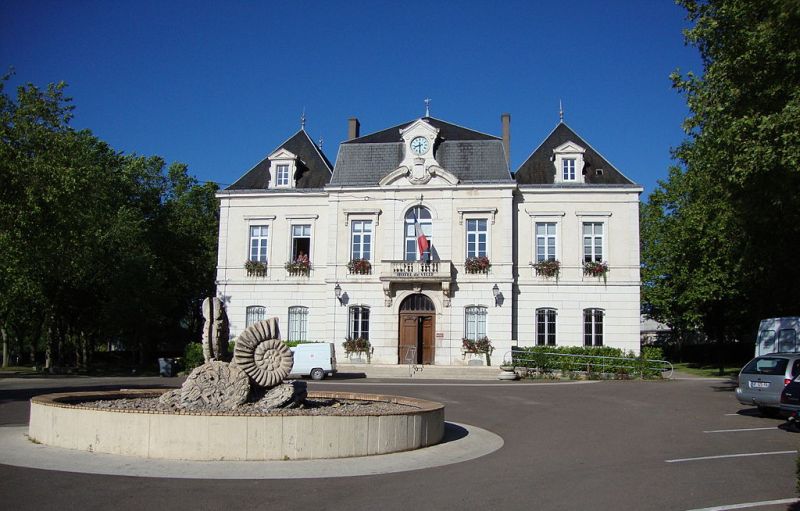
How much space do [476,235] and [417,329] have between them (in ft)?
18.5

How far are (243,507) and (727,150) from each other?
1663 cm

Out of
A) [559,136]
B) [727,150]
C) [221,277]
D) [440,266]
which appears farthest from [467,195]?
[727,150]

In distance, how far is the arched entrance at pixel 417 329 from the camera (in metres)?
34.0

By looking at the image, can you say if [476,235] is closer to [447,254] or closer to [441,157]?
[447,254]

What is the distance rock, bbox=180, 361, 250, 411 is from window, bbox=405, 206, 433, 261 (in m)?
23.1

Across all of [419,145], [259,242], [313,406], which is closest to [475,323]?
[419,145]

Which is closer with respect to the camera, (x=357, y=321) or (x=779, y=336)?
(x=779, y=336)

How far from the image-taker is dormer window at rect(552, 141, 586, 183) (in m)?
35.0

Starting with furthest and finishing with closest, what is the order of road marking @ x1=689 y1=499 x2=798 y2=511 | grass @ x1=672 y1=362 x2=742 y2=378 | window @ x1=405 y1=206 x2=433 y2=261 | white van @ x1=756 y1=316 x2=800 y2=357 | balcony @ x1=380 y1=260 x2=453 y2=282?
1. window @ x1=405 y1=206 x2=433 y2=261
2. grass @ x1=672 y1=362 x2=742 y2=378
3. balcony @ x1=380 y1=260 x2=453 y2=282
4. white van @ x1=756 y1=316 x2=800 y2=357
5. road marking @ x1=689 y1=499 x2=798 y2=511

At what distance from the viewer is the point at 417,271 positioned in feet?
110

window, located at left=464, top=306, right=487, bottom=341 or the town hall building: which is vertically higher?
the town hall building

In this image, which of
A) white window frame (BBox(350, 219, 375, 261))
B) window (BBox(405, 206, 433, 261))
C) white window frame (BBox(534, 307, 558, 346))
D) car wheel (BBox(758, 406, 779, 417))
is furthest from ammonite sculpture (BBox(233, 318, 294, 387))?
white window frame (BBox(534, 307, 558, 346))

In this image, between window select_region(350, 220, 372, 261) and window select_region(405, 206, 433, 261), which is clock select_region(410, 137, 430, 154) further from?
window select_region(350, 220, 372, 261)

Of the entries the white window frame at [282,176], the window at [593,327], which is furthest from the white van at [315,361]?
the window at [593,327]
